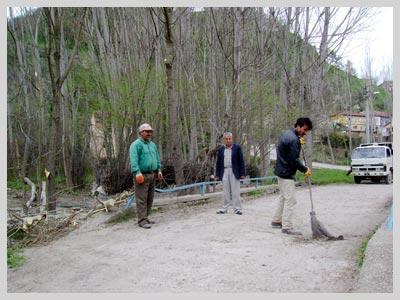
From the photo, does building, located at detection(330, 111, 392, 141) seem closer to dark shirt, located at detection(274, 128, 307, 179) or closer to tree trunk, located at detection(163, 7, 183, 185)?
tree trunk, located at detection(163, 7, 183, 185)

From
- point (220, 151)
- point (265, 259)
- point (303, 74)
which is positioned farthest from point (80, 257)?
point (303, 74)

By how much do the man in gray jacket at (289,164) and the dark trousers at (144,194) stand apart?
219cm

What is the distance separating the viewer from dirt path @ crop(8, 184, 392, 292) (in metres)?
5.16

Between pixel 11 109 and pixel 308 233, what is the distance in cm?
1513

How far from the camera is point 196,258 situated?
6.09 m

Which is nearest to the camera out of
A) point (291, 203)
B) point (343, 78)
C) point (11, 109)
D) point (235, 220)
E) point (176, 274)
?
point (176, 274)

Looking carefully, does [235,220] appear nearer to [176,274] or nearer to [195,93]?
[176,274]

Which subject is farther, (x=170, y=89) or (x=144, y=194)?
(x=170, y=89)

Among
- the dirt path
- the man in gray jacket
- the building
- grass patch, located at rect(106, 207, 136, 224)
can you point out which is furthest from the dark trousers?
the building

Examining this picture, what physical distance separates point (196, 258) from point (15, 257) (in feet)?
9.08

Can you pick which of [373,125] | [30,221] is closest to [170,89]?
[30,221]

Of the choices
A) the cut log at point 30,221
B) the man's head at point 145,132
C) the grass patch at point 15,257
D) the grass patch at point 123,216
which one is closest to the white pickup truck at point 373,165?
the grass patch at point 123,216

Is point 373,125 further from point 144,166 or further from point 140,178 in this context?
point 140,178

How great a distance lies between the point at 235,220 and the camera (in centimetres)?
867
